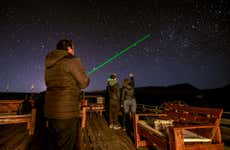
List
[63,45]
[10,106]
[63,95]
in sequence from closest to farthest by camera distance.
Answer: [63,95], [63,45], [10,106]

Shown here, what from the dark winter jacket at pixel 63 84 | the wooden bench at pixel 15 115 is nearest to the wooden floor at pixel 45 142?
the wooden bench at pixel 15 115

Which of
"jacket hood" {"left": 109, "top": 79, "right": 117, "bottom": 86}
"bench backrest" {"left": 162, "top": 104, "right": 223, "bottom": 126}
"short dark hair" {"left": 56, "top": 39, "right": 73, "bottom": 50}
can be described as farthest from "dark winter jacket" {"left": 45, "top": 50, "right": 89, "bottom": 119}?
"jacket hood" {"left": 109, "top": 79, "right": 117, "bottom": 86}

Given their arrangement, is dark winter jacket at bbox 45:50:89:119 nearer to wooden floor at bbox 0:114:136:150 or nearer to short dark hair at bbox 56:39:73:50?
short dark hair at bbox 56:39:73:50

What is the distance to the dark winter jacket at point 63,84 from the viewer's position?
1.56 meters

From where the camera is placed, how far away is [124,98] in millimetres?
5086

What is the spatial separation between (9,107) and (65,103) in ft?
16.6

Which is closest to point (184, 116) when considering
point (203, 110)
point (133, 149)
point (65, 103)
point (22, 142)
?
point (203, 110)

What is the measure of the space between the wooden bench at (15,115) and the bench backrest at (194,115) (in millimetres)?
4252

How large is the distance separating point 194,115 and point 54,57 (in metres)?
3.12

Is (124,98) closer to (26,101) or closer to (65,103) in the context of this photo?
(65,103)

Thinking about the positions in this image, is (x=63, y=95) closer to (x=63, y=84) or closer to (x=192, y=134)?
(x=63, y=84)

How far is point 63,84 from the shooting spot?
1.58m

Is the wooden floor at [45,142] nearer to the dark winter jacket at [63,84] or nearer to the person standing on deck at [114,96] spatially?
the person standing on deck at [114,96]

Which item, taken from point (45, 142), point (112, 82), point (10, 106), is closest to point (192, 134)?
point (112, 82)
